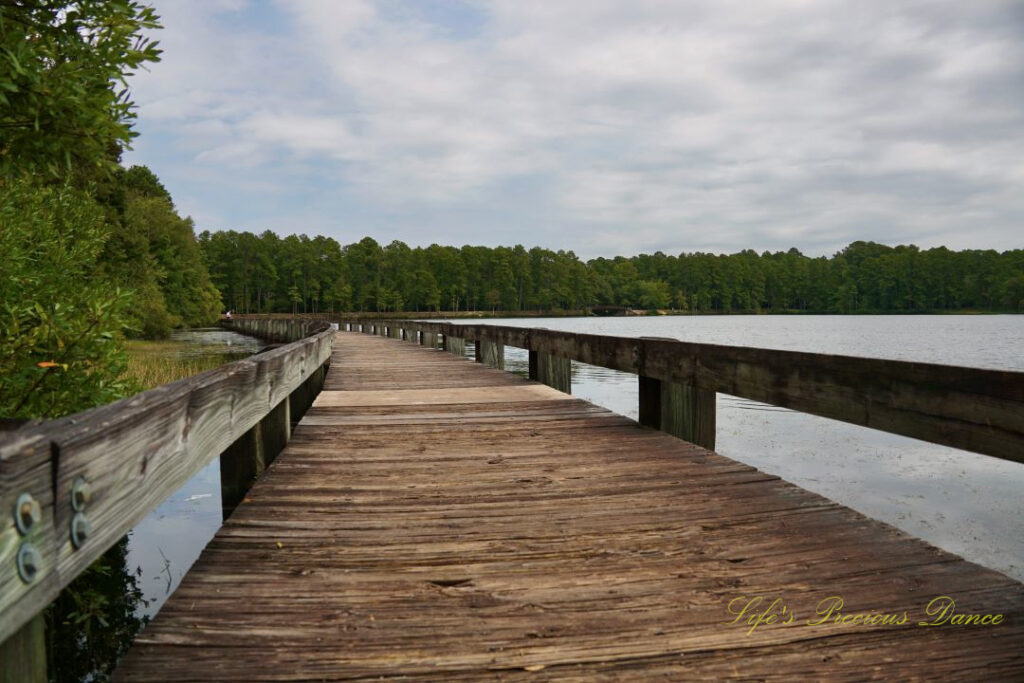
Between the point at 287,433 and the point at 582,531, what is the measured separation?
2707 millimetres

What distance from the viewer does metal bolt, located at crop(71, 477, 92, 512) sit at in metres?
1.33

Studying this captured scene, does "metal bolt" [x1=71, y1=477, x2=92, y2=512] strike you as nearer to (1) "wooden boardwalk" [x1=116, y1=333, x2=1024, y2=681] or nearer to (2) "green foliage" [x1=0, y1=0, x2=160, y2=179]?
(1) "wooden boardwalk" [x1=116, y1=333, x2=1024, y2=681]

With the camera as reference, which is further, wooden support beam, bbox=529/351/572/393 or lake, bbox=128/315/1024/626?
wooden support beam, bbox=529/351/572/393

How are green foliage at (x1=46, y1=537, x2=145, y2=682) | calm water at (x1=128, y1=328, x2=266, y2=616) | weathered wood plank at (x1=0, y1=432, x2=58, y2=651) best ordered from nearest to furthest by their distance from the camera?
weathered wood plank at (x1=0, y1=432, x2=58, y2=651) → green foliage at (x1=46, y1=537, x2=145, y2=682) → calm water at (x1=128, y1=328, x2=266, y2=616)

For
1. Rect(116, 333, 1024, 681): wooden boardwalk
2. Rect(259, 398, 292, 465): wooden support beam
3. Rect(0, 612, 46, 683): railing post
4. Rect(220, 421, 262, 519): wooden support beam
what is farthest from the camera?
Rect(259, 398, 292, 465): wooden support beam

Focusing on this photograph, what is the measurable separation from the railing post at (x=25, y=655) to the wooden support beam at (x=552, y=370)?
5.72m

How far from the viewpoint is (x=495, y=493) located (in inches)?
124

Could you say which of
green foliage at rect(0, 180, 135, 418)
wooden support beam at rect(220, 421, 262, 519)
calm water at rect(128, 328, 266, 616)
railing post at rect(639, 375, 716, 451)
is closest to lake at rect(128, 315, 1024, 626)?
calm water at rect(128, 328, 266, 616)

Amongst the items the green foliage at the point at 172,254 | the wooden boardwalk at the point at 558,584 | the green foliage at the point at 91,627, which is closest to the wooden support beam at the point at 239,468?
the wooden boardwalk at the point at 558,584

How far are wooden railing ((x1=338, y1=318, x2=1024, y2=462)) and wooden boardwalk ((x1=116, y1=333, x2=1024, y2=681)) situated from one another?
0.48 metres

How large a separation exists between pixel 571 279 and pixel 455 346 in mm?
125152

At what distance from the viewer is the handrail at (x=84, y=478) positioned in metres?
1.13

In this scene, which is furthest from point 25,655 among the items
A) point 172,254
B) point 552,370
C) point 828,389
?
point 172,254

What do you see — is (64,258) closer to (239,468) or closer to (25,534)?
(239,468)
